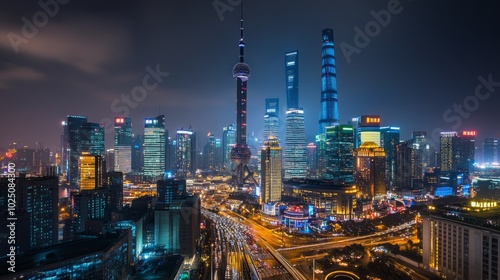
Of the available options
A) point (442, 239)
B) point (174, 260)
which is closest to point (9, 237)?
point (174, 260)

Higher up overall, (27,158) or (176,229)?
(27,158)

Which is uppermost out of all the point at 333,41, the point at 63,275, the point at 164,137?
A: the point at 333,41

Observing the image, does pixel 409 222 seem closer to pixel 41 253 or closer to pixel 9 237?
pixel 41 253

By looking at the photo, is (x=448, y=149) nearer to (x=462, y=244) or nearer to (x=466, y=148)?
(x=466, y=148)

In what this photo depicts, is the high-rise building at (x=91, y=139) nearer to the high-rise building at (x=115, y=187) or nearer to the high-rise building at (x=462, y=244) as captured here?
the high-rise building at (x=115, y=187)

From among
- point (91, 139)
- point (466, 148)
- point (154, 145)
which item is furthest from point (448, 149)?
point (91, 139)
